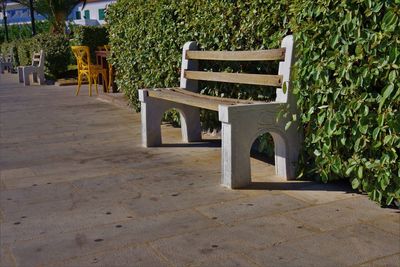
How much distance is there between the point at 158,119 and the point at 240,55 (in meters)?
1.54

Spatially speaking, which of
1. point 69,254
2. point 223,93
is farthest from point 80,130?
point 69,254

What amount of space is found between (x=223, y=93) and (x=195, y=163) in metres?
0.97

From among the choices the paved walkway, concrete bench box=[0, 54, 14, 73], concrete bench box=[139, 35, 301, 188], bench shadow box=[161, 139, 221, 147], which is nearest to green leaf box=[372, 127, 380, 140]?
the paved walkway

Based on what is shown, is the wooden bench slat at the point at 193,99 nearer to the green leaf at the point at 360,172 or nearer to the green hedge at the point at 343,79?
the green hedge at the point at 343,79

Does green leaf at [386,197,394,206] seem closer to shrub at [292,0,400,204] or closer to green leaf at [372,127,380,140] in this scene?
shrub at [292,0,400,204]

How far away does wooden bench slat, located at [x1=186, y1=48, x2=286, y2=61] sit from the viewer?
15.4 ft

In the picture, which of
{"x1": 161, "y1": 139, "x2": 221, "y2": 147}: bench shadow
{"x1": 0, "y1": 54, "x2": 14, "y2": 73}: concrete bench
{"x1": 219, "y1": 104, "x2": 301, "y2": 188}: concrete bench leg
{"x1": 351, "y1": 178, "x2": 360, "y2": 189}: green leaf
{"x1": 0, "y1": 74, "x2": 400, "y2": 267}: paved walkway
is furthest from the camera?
{"x1": 0, "y1": 54, "x2": 14, "y2": 73}: concrete bench

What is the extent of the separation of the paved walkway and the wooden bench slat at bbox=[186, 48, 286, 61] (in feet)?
3.47

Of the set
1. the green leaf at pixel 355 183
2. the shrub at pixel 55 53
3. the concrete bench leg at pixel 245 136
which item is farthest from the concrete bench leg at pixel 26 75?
the green leaf at pixel 355 183

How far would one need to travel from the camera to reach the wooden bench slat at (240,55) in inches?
185

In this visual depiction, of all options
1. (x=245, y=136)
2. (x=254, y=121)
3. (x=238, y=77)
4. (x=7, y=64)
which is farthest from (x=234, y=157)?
(x=7, y=64)

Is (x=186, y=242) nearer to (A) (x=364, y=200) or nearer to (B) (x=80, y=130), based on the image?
(A) (x=364, y=200)

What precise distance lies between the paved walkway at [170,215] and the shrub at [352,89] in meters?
0.30

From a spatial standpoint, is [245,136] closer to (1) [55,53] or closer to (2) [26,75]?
(2) [26,75]
